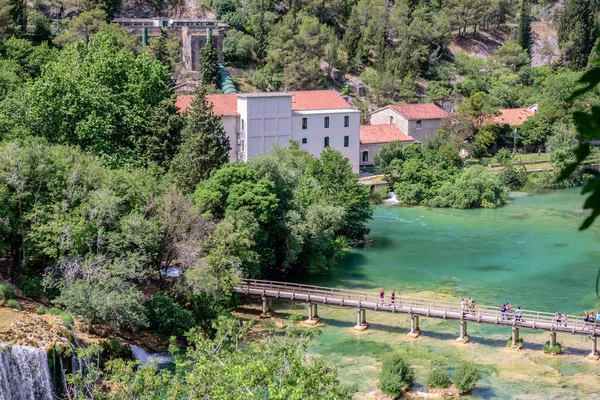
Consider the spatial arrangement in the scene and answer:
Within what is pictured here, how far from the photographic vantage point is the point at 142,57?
49625 millimetres

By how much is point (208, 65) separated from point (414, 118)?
60.5 ft

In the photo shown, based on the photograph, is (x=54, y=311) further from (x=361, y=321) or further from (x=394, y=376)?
(x=361, y=321)

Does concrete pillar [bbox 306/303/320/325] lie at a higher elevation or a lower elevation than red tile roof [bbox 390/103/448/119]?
lower

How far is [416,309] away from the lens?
35.4 meters

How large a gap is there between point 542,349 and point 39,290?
20.0m

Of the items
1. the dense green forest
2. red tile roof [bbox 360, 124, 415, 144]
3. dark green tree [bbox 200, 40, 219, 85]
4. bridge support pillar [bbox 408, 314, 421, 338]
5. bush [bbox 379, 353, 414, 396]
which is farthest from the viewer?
red tile roof [bbox 360, 124, 415, 144]

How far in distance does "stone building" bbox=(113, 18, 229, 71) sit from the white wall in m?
16.3

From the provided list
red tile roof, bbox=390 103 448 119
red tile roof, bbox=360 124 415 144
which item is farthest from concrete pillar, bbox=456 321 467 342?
red tile roof, bbox=390 103 448 119

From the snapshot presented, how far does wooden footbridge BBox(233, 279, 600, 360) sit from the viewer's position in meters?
33.2

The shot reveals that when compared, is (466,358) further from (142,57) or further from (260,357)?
(142,57)

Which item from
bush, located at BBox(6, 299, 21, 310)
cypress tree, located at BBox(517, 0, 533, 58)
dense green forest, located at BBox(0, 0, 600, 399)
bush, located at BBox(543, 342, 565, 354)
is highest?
cypress tree, located at BBox(517, 0, 533, 58)

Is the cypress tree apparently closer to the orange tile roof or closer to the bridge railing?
the orange tile roof

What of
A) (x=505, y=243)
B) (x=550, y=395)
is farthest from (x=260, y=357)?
(x=505, y=243)

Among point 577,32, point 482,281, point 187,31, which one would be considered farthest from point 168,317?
point 577,32
